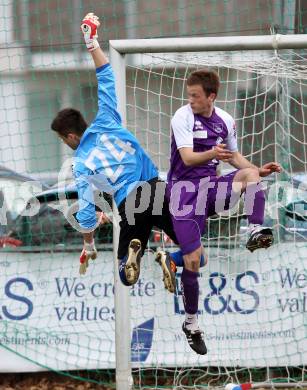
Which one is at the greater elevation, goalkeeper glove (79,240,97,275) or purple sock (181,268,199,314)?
goalkeeper glove (79,240,97,275)

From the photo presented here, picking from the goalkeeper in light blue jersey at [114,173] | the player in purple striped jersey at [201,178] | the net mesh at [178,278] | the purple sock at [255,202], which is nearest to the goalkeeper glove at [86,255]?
the goalkeeper in light blue jersey at [114,173]

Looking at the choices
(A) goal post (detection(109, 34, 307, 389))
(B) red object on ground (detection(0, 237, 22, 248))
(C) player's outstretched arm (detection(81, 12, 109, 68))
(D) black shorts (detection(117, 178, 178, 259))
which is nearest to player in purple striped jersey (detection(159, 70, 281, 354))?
(D) black shorts (detection(117, 178, 178, 259))

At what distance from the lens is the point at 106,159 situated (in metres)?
6.81

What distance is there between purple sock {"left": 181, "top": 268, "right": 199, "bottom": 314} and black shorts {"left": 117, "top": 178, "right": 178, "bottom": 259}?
28 cm

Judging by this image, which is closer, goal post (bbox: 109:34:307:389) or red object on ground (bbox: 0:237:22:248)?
goal post (bbox: 109:34:307:389)

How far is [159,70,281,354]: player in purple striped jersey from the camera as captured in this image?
21.7 feet

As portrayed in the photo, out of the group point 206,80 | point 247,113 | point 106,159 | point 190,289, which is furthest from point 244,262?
point 206,80

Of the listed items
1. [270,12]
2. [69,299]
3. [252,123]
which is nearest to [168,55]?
[252,123]

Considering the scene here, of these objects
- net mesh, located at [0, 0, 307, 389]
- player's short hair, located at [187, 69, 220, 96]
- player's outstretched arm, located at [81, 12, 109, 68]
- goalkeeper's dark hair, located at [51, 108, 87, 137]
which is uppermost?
player's outstretched arm, located at [81, 12, 109, 68]

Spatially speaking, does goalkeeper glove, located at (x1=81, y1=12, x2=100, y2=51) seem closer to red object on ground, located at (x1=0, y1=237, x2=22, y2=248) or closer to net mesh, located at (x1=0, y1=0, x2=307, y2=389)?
net mesh, located at (x1=0, y1=0, x2=307, y2=389)

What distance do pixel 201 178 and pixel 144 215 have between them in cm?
48

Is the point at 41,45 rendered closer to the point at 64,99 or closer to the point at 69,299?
the point at 64,99

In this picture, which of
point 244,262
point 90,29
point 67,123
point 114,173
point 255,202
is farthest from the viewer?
point 244,262

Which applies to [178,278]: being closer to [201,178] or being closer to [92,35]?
[201,178]
